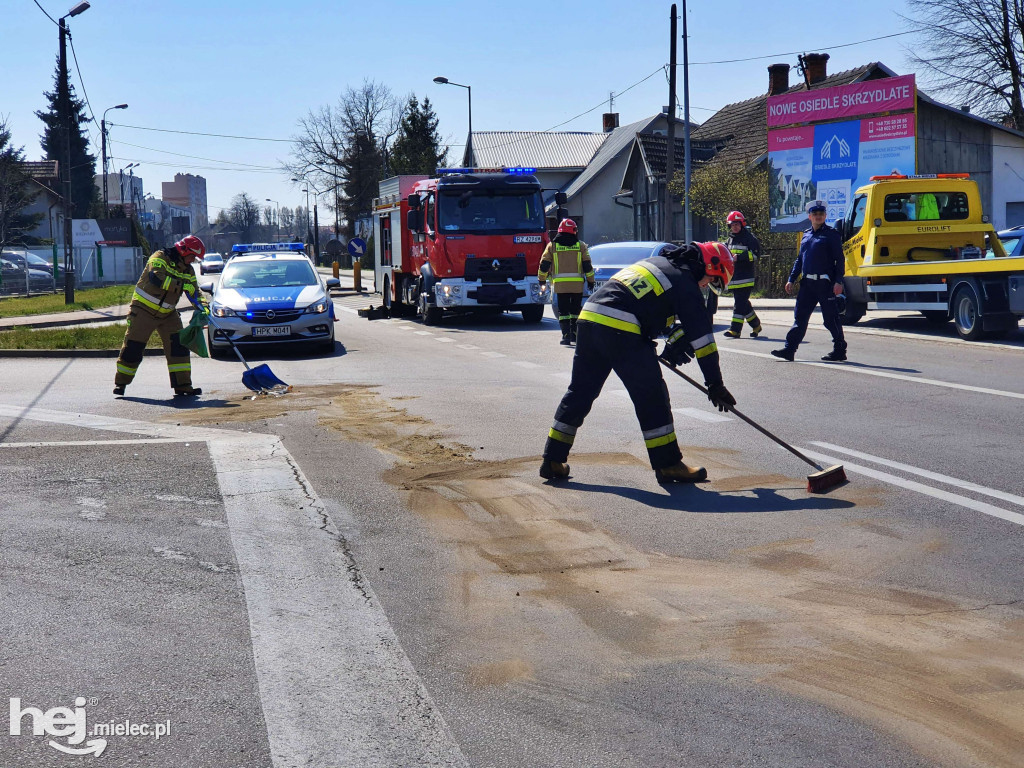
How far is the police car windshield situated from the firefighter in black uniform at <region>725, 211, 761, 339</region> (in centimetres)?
663

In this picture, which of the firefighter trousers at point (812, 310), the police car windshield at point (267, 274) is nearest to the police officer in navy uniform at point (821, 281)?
the firefighter trousers at point (812, 310)

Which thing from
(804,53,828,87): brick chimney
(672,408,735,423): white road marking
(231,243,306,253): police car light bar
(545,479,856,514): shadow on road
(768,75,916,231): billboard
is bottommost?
(545,479,856,514): shadow on road

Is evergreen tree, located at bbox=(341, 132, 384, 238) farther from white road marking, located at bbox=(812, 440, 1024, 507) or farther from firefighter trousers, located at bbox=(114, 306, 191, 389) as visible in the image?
white road marking, located at bbox=(812, 440, 1024, 507)

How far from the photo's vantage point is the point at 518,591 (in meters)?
4.92

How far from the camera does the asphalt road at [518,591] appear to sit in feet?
11.6

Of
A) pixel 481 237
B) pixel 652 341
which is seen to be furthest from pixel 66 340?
pixel 652 341

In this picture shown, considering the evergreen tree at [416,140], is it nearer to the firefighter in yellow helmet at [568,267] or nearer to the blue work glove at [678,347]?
the firefighter in yellow helmet at [568,267]

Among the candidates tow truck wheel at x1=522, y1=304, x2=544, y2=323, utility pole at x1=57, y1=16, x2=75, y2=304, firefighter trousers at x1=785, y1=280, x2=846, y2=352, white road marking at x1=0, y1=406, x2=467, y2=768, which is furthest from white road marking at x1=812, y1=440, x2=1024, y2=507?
utility pole at x1=57, y1=16, x2=75, y2=304

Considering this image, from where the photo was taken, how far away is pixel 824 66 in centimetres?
4184

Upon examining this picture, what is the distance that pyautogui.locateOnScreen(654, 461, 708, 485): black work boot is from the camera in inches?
A: 277

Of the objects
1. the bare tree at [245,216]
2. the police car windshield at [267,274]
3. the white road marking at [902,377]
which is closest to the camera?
the white road marking at [902,377]

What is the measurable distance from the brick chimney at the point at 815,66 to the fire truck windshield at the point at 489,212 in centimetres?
2425

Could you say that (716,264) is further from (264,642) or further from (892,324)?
(892,324)

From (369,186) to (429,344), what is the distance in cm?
7324
